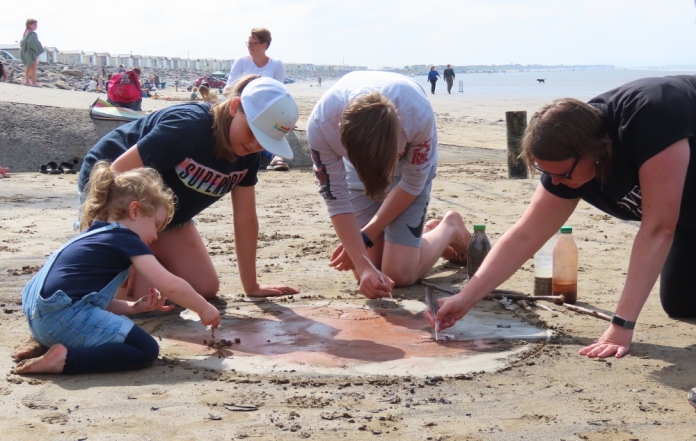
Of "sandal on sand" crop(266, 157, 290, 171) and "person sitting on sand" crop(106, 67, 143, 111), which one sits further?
"person sitting on sand" crop(106, 67, 143, 111)

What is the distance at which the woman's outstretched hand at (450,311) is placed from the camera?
3654mm

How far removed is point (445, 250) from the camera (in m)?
5.46

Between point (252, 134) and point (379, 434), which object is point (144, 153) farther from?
point (379, 434)

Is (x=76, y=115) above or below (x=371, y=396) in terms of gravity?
above

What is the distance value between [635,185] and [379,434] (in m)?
1.55

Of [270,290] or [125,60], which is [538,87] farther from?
[270,290]

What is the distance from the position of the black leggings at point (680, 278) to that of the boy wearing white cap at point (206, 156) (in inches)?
78.9

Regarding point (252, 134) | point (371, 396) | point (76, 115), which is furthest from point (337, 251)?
point (76, 115)

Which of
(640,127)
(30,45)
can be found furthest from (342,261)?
(30,45)

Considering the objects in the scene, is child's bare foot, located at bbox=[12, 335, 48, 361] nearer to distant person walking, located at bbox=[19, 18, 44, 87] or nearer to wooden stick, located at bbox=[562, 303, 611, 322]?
wooden stick, located at bbox=[562, 303, 611, 322]

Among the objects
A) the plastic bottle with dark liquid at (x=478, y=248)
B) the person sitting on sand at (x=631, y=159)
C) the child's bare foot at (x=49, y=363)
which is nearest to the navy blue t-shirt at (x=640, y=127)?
the person sitting on sand at (x=631, y=159)

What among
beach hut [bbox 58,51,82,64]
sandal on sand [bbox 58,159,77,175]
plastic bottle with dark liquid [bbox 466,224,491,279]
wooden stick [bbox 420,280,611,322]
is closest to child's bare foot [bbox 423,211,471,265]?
plastic bottle with dark liquid [bbox 466,224,491,279]

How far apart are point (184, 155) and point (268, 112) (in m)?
0.54

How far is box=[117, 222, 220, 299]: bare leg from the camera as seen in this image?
443 cm
